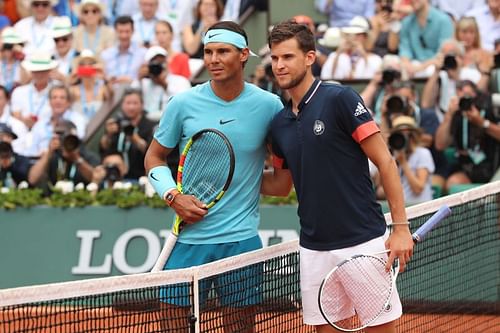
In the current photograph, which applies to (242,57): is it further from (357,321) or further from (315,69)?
(315,69)

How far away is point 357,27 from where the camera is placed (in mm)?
12164

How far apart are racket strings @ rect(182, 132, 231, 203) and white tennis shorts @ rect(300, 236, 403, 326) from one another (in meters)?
0.55

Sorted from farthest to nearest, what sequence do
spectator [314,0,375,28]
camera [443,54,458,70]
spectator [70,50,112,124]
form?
spectator [314,0,375,28]
spectator [70,50,112,124]
camera [443,54,458,70]

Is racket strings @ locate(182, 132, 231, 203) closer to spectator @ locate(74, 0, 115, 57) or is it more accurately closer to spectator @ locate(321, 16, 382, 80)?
spectator @ locate(321, 16, 382, 80)

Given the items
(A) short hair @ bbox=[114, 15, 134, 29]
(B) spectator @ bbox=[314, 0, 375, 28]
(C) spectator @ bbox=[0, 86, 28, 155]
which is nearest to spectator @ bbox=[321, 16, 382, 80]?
(B) spectator @ bbox=[314, 0, 375, 28]

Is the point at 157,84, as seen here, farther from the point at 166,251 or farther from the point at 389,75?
the point at 166,251

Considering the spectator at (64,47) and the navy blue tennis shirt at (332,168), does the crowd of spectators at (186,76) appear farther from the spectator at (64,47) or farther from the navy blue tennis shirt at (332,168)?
the navy blue tennis shirt at (332,168)

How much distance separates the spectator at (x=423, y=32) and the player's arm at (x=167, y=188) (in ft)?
21.9

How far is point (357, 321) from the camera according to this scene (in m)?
6.07

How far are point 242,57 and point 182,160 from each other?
594mm

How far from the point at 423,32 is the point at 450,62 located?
123cm

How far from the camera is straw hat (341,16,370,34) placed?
1209cm

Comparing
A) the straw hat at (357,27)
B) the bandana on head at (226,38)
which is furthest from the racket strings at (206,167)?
the straw hat at (357,27)

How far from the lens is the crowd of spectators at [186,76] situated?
10672 mm
